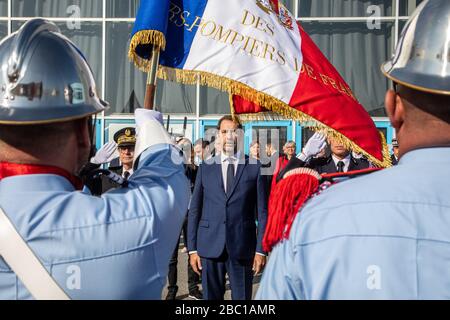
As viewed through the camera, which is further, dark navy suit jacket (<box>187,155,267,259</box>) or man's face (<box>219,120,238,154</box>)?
man's face (<box>219,120,238,154</box>)

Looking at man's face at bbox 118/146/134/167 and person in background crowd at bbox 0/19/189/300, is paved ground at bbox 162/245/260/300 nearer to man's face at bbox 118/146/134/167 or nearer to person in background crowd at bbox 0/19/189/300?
man's face at bbox 118/146/134/167

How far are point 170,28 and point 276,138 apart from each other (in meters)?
8.65

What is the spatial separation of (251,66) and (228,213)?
6.91 ft

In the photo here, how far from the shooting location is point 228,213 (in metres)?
5.39

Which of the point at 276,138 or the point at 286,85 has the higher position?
the point at 286,85

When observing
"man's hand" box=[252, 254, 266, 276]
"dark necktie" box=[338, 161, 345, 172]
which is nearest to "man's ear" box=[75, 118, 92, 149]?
"man's hand" box=[252, 254, 266, 276]

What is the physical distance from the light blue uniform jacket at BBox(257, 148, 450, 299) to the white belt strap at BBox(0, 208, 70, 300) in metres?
0.61

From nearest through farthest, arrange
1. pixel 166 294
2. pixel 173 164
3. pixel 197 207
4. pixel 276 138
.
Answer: pixel 173 164
pixel 197 207
pixel 166 294
pixel 276 138

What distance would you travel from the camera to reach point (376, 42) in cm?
1312

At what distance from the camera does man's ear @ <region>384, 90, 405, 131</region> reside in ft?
5.12

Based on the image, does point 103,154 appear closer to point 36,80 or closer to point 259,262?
point 259,262
